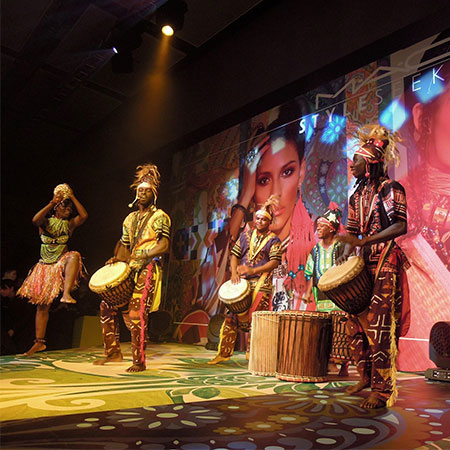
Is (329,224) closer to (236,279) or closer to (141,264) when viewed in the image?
(236,279)

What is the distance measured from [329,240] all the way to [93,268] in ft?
17.5

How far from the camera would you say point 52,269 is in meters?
4.95

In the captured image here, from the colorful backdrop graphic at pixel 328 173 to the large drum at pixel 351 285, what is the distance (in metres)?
2.25

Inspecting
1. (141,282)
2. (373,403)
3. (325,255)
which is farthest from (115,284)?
(373,403)

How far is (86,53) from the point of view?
682 centimetres

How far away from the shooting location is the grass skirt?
4.86 m

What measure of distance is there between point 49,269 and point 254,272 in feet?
7.89

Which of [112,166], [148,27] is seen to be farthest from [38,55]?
[112,166]

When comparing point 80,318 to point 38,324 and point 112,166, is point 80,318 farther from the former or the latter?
point 112,166

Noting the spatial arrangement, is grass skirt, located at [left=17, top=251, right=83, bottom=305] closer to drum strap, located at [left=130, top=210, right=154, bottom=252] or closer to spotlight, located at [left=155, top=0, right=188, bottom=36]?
drum strap, located at [left=130, top=210, right=154, bottom=252]

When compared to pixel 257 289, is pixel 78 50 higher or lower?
higher

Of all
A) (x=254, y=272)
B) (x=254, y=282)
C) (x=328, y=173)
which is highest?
(x=328, y=173)

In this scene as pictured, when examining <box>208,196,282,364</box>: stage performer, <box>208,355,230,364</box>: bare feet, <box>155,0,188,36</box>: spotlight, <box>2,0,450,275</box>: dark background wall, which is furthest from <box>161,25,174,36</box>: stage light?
<box>208,355,230,364</box>: bare feet

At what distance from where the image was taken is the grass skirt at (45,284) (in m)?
4.86
